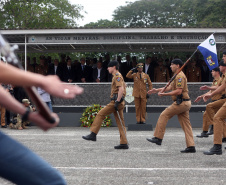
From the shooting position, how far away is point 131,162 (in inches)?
340

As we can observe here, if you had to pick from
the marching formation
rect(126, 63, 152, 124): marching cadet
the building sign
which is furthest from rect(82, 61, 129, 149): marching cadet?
the building sign

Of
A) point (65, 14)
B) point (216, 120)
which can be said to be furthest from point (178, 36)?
point (65, 14)

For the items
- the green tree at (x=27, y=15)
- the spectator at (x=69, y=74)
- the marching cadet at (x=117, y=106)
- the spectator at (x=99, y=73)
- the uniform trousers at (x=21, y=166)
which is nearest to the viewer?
the uniform trousers at (x=21, y=166)

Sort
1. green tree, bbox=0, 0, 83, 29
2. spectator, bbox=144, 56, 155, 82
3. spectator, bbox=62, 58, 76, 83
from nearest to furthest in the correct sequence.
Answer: spectator, bbox=144, 56, 155, 82 < spectator, bbox=62, 58, 76, 83 < green tree, bbox=0, 0, 83, 29

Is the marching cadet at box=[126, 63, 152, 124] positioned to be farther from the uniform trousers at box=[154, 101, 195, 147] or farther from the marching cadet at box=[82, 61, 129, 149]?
the uniform trousers at box=[154, 101, 195, 147]

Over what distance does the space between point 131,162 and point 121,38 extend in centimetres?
1064

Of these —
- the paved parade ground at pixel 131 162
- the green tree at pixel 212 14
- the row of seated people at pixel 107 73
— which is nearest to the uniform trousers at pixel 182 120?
the paved parade ground at pixel 131 162

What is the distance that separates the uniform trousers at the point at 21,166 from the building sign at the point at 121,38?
638 inches

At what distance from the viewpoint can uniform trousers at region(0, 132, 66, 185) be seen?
104 inches

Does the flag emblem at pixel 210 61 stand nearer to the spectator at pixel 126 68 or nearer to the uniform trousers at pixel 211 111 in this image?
the uniform trousers at pixel 211 111

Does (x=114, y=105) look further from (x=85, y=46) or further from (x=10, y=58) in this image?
(x=85, y=46)

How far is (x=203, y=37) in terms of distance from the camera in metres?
18.6

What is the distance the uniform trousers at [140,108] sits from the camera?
55.7 ft

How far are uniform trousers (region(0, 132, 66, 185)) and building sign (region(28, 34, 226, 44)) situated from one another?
16199 millimetres
